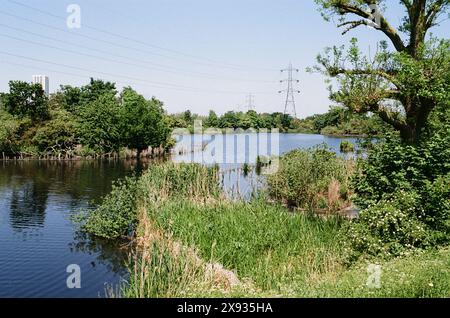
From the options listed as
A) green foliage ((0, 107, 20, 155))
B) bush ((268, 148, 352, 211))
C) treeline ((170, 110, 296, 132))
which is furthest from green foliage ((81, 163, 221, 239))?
treeline ((170, 110, 296, 132))

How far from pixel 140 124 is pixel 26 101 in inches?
545

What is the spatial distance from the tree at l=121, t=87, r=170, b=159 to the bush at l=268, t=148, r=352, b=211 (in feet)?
114

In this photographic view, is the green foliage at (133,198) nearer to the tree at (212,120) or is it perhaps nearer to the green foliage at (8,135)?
the green foliage at (8,135)

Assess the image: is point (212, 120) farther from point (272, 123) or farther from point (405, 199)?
point (405, 199)

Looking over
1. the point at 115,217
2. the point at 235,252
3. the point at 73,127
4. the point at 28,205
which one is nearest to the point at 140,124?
the point at 73,127

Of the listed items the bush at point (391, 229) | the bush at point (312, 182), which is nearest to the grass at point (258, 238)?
the bush at point (391, 229)

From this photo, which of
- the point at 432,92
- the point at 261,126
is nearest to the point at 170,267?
the point at 432,92

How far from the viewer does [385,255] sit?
39.3 ft

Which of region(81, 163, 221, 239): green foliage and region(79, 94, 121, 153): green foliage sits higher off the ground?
region(79, 94, 121, 153): green foliage

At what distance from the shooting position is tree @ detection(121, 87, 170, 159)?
56.4 m

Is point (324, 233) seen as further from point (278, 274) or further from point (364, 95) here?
point (364, 95)

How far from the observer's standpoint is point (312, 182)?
930 inches

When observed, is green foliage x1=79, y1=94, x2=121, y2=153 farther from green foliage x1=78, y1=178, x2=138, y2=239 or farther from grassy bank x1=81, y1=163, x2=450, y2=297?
green foliage x1=78, y1=178, x2=138, y2=239
